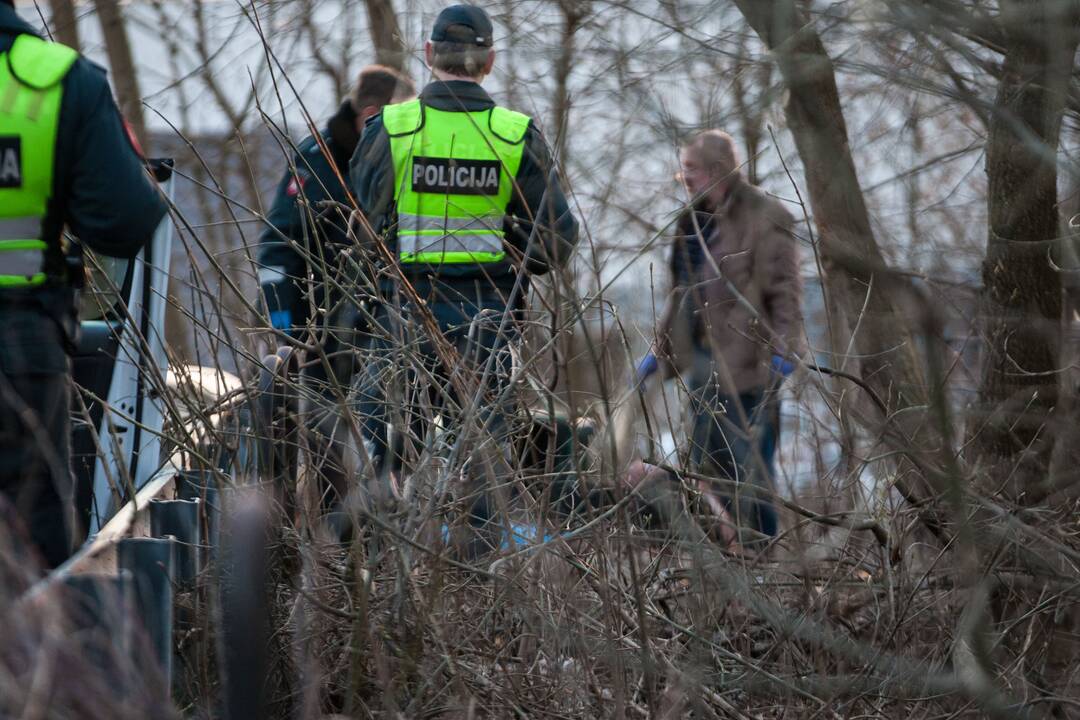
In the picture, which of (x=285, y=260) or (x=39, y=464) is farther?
(x=285, y=260)

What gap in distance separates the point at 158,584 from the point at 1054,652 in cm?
207

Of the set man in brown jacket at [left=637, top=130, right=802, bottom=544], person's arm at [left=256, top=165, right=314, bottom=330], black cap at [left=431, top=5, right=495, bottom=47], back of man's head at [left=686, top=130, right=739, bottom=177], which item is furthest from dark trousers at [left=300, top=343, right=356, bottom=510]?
person's arm at [left=256, top=165, right=314, bottom=330]

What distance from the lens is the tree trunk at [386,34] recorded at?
3.74m

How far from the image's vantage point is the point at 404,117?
4.53 meters

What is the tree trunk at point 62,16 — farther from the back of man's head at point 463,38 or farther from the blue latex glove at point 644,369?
the blue latex glove at point 644,369

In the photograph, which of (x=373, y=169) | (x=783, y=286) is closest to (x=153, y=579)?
(x=373, y=169)

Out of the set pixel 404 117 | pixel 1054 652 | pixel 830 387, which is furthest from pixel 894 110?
pixel 404 117

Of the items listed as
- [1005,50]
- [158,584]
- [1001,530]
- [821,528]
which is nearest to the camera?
[1005,50]

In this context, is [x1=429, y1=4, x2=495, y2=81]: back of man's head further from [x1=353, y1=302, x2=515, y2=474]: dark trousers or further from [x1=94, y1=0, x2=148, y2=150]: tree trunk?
[x1=94, y1=0, x2=148, y2=150]: tree trunk

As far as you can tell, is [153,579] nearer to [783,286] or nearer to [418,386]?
[418,386]

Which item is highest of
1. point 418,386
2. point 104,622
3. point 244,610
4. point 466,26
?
point 466,26

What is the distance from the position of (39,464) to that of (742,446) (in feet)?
7.78

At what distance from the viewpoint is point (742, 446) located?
15.5 feet

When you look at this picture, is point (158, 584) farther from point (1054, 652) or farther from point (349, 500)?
point (1054, 652)
